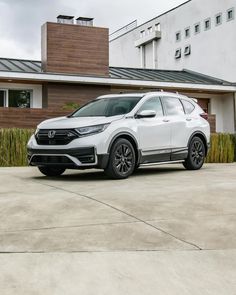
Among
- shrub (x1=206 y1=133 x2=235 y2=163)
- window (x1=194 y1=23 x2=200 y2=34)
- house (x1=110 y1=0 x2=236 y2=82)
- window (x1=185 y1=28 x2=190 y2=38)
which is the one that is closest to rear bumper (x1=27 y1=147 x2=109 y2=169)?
shrub (x1=206 y1=133 x2=235 y2=163)

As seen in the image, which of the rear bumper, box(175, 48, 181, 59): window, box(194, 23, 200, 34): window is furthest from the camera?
box(175, 48, 181, 59): window

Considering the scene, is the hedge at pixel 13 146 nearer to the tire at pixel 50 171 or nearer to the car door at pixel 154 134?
the tire at pixel 50 171

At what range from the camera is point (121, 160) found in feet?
31.6

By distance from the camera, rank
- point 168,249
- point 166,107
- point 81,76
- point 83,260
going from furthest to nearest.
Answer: point 81,76, point 166,107, point 168,249, point 83,260

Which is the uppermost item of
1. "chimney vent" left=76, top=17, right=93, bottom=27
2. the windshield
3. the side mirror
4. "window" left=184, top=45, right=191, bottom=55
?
"window" left=184, top=45, right=191, bottom=55

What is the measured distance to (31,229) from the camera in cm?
550

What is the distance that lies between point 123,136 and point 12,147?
5.10m

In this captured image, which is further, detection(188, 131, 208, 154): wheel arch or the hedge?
the hedge

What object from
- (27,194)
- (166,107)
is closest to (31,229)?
(27,194)

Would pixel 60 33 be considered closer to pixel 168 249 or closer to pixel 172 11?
pixel 172 11

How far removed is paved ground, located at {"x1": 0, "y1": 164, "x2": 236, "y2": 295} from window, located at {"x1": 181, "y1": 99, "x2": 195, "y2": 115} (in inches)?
140

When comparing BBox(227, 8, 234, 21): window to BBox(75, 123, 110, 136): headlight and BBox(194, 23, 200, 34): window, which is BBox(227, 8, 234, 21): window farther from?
BBox(75, 123, 110, 136): headlight

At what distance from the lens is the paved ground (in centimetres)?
397

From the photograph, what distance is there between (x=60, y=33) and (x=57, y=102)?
293 cm
